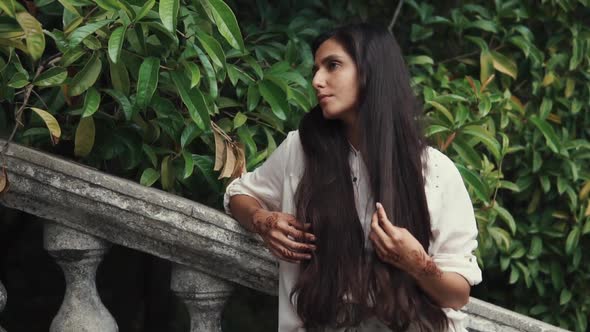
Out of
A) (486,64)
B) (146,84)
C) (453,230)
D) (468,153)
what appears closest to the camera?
(453,230)

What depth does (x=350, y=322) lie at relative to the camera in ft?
7.80

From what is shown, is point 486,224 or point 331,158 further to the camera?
point 486,224

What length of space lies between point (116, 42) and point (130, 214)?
37 cm

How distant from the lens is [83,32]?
2352 millimetres

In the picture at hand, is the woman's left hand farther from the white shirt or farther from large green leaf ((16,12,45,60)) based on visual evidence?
large green leaf ((16,12,45,60))

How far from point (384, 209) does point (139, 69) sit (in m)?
0.66

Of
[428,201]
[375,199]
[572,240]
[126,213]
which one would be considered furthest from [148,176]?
[572,240]

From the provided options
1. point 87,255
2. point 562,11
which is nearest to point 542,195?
point 562,11

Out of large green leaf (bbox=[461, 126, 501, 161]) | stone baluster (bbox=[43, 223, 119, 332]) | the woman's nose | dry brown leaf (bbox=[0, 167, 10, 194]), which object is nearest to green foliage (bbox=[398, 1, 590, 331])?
large green leaf (bbox=[461, 126, 501, 161])

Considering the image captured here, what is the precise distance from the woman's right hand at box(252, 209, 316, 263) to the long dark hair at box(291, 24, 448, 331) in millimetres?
23

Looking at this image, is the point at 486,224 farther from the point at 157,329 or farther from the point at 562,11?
the point at 157,329

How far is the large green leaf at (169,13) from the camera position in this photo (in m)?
2.30

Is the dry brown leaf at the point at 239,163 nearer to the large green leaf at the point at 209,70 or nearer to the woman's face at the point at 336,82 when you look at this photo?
the large green leaf at the point at 209,70

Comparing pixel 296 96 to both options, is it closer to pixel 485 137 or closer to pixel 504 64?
pixel 485 137
